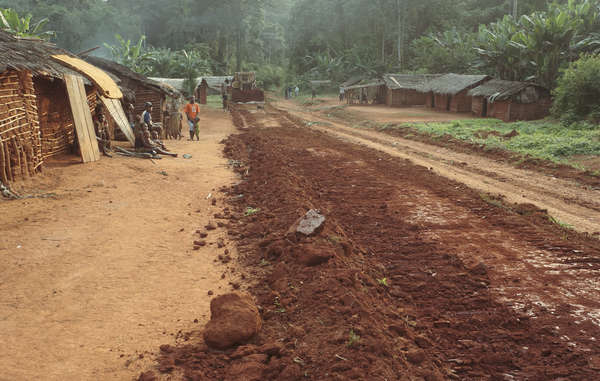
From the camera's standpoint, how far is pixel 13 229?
7.38 meters

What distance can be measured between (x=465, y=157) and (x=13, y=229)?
1410 cm

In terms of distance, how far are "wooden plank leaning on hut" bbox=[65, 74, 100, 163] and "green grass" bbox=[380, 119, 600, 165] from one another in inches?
549

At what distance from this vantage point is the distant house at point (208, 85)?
4033 centimetres

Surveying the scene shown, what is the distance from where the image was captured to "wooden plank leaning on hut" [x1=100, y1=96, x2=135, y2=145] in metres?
14.6

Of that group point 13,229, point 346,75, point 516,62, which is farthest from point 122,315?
point 346,75

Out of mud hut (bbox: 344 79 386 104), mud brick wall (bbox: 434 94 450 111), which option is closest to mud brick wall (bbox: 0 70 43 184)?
mud brick wall (bbox: 434 94 450 111)

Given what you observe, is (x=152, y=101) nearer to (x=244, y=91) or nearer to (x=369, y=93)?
(x=244, y=91)

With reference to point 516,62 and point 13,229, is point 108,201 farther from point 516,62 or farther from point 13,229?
point 516,62

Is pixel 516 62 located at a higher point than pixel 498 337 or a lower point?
higher

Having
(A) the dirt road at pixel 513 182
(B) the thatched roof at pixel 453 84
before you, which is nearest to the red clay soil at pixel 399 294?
(A) the dirt road at pixel 513 182

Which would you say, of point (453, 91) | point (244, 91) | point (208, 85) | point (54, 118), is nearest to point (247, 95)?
point (244, 91)

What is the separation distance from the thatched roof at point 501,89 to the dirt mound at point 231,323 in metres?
24.8

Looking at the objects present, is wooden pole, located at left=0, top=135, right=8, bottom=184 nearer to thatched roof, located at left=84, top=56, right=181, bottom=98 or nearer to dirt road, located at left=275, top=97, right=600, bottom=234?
thatched roof, located at left=84, top=56, right=181, bottom=98

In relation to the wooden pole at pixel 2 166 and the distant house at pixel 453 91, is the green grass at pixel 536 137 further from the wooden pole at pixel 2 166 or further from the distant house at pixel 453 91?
the wooden pole at pixel 2 166
